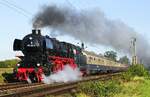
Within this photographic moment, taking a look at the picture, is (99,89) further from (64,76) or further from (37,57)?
(64,76)

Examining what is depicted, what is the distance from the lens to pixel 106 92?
18984 mm

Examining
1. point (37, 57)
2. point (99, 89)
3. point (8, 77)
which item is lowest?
point (99, 89)

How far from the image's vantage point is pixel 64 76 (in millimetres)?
33531

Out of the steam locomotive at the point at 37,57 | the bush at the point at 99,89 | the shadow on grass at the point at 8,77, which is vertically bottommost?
the bush at the point at 99,89

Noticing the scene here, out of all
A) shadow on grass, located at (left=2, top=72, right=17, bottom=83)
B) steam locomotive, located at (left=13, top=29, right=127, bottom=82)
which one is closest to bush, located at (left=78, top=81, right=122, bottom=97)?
steam locomotive, located at (left=13, top=29, right=127, bottom=82)

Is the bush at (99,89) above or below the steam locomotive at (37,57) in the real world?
below

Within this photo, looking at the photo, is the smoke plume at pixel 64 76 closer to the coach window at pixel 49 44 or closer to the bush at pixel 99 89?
the coach window at pixel 49 44

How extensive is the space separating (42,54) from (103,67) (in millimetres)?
28156

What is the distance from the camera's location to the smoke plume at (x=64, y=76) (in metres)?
30.4

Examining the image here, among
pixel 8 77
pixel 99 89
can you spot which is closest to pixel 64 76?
pixel 8 77

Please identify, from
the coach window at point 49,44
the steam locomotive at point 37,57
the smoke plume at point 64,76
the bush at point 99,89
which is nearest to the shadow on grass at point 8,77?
the steam locomotive at point 37,57

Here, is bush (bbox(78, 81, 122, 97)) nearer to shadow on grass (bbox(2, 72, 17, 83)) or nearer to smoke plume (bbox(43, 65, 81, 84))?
smoke plume (bbox(43, 65, 81, 84))

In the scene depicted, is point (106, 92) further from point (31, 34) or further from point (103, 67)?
point (103, 67)

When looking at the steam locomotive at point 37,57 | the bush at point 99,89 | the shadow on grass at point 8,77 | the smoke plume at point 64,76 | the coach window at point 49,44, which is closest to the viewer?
the bush at point 99,89
